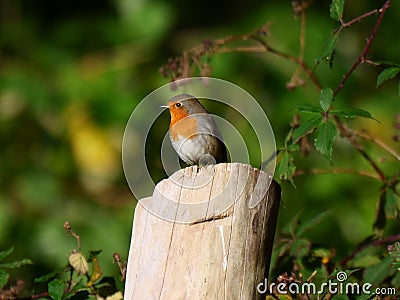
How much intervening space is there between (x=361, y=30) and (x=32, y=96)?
2901mm

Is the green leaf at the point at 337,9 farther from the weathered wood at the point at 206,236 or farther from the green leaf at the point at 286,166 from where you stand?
the weathered wood at the point at 206,236

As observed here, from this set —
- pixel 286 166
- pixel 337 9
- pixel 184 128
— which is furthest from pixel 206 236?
pixel 184 128

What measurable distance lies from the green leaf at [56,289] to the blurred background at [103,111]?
10.9ft

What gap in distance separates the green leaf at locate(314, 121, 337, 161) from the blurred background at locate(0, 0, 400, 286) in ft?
11.2

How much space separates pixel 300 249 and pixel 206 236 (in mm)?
732

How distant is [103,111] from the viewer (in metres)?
6.60

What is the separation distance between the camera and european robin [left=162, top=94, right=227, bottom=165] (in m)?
→ 3.60

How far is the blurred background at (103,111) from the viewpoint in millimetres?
6445

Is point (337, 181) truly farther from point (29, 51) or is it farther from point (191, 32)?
point (29, 51)

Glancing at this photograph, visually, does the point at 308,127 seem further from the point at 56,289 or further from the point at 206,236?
the point at 56,289

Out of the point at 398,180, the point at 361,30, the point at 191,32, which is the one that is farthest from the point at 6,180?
the point at 398,180

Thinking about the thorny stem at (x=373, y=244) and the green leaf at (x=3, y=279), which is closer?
the green leaf at (x=3, y=279)

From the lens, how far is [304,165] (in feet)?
21.9

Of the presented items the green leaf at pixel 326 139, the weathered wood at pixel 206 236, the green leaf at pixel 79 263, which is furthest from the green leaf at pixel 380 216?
the green leaf at pixel 79 263
